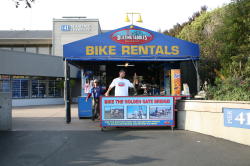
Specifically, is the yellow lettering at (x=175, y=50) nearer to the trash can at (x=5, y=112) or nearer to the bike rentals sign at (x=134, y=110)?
the bike rentals sign at (x=134, y=110)

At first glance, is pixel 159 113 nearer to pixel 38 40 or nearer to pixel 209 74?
pixel 209 74

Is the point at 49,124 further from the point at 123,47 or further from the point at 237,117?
the point at 237,117

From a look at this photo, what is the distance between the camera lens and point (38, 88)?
26109 mm

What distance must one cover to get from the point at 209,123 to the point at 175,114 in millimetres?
1613

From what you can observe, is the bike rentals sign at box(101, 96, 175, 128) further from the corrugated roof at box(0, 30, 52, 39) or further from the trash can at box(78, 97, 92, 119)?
the corrugated roof at box(0, 30, 52, 39)

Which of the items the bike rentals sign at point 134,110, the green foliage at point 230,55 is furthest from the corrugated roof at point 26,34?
the bike rentals sign at point 134,110

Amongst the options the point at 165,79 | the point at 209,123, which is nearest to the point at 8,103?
the point at 209,123

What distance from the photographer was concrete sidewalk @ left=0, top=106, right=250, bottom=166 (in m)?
5.45

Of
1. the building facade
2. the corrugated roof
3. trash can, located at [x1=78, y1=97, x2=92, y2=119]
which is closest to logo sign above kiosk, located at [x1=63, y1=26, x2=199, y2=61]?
trash can, located at [x1=78, y1=97, x2=92, y2=119]

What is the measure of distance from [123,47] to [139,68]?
579 centimetres

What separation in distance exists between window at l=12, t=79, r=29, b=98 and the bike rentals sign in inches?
688

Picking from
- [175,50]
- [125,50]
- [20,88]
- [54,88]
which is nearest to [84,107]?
[125,50]

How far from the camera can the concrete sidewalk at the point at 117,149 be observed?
5.45 meters

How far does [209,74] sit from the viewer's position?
1972cm
